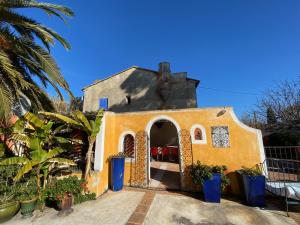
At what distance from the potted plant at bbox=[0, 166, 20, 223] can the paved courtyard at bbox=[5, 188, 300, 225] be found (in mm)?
284

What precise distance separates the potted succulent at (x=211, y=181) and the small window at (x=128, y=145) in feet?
12.1

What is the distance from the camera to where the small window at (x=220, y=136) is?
7.51 m

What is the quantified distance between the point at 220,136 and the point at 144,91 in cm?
1116

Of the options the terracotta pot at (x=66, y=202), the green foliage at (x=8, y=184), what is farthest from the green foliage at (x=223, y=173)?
the green foliage at (x=8, y=184)

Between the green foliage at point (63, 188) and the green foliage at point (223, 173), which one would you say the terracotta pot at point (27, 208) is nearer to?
the green foliage at point (63, 188)

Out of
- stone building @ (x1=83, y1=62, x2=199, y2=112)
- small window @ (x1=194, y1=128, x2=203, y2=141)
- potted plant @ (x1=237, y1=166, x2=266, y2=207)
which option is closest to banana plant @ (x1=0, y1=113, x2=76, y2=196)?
small window @ (x1=194, y1=128, x2=203, y2=141)

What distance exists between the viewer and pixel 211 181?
21.6 ft

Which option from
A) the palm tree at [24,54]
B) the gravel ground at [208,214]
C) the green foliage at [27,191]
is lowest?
the gravel ground at [208,214]

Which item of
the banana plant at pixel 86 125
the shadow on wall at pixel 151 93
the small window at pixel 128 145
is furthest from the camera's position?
the shadow on wall at pixel 151 93

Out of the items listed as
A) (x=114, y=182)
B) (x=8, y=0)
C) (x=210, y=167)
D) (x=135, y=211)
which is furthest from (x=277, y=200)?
(x=8, y=0)

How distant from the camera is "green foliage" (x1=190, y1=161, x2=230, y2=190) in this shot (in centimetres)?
665

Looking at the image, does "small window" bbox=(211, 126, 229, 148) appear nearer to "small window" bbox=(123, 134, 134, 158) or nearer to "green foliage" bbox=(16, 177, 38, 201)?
"small window" bbox=(123, 134, 134, 158)

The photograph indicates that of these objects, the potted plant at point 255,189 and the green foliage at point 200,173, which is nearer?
the potted plant at point 255,189

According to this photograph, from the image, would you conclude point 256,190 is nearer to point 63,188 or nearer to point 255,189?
point 255,189
